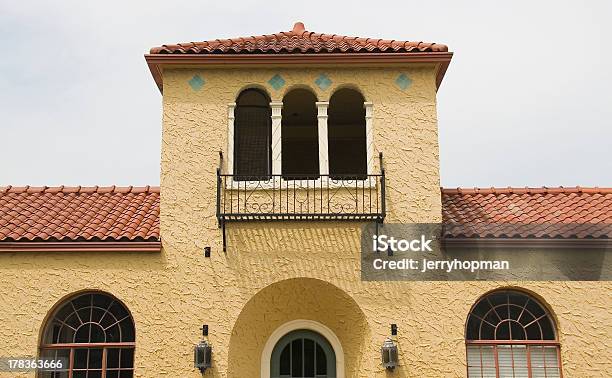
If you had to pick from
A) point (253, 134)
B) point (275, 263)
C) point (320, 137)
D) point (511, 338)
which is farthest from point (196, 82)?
point (511, 338)

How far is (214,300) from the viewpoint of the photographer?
43.8ft

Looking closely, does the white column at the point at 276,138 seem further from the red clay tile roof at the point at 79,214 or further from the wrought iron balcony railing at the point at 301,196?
the red clay tile roof at the point at 79,214

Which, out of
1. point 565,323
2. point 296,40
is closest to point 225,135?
point 296,40

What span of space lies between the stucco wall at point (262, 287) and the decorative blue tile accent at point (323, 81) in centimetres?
94

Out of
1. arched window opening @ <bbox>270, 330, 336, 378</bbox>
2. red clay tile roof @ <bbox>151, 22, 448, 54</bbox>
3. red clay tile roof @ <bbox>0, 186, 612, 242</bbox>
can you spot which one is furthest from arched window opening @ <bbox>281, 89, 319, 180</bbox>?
arched window opening @ <bbox>270, 330, 336, 378</bbox>

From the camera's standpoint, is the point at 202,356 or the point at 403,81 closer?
the point at 202,356

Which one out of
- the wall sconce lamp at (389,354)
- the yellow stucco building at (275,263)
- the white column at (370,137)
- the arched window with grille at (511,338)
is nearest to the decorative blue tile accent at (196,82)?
the yellow stucco building at (275,263)

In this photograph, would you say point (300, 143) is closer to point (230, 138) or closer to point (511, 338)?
point (230, 138)

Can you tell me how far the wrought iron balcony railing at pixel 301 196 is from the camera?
45.1 feet

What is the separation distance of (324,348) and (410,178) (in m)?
3.49

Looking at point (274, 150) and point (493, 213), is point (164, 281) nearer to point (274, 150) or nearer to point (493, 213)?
point (274, 150)

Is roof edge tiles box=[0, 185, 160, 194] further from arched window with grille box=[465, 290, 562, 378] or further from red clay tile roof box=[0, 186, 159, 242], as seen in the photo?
arched window with grille box=[465, 290, 562, 378]

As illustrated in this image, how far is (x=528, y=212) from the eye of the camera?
14.9m

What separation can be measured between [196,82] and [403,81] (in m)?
3.79
